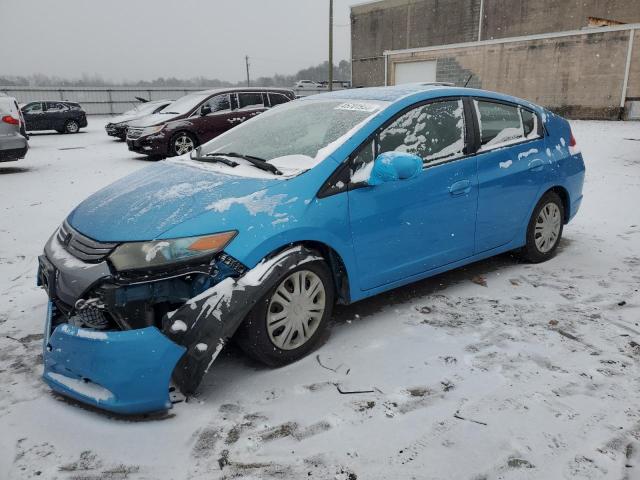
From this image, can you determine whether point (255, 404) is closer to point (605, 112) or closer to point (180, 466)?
point (180, 466)

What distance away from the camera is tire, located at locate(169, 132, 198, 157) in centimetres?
1107

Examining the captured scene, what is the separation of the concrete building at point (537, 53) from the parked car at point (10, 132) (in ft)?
27.6

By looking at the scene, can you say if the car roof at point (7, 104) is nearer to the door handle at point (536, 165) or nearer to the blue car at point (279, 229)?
the blue car at point (279, 229)

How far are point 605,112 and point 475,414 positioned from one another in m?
21.8

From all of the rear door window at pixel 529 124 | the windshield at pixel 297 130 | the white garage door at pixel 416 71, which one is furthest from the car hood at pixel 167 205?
the white garage door at pixel 416 71

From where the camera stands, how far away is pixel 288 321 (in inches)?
113

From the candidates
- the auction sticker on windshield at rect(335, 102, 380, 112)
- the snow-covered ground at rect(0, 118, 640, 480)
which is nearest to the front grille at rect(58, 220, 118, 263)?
the snow-covered ground at rect(0, 118, 640, 480)

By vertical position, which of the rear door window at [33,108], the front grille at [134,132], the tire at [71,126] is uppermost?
the rear door window at [33,108]

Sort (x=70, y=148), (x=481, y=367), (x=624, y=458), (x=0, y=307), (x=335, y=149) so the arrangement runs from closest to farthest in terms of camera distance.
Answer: (x=624, y=458)
(x=481, y=367)
(x=335, y=149)
(x=0, y=307)
(x=70, y=148)

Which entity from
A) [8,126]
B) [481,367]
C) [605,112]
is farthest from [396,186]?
[605,112]

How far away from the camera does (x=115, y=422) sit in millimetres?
2447

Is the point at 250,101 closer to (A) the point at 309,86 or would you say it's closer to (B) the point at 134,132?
(B) the point at 134,132

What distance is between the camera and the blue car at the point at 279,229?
242 cm

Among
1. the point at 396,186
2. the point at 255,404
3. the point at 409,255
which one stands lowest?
the point at 255,404
